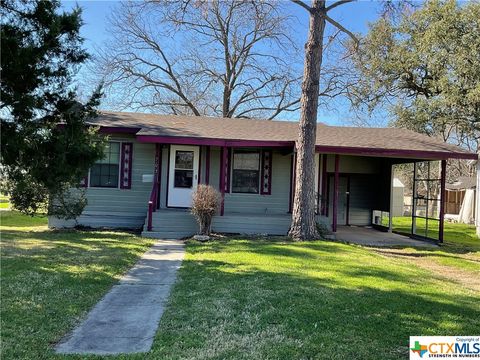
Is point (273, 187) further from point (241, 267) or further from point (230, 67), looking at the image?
point (230, 67)

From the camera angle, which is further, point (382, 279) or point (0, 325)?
point (382, 279)

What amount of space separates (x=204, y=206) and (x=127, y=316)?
6.92 metres

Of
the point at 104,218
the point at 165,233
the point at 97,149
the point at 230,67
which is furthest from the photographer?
the point at 230,67

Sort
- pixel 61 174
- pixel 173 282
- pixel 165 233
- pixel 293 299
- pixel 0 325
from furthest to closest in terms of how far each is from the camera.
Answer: pixel 165 233 < pixel 61 174 < pixel 173 282 < pixel 293 299 < pixel 0 325

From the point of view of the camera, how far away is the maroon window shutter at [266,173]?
14.6m

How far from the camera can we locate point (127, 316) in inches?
200

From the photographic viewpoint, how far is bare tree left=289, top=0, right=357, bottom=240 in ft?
38.7

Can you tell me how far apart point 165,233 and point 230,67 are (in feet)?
63.2

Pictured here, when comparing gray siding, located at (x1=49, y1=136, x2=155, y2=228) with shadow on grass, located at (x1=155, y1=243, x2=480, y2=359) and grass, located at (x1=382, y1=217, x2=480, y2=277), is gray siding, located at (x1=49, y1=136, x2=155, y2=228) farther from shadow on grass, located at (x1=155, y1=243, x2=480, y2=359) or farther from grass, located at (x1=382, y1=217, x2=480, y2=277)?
grass, located at (x1=382, y1=217, x2=480, y2=277)

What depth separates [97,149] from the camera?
8.17m

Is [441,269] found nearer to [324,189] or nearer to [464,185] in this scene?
[324,189]

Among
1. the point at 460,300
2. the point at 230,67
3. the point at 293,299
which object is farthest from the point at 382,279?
the point at 230,67

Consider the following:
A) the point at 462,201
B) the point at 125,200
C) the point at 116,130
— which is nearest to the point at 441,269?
the point at 125,200

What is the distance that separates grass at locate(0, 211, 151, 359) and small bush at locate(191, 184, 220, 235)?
1.60 metres
